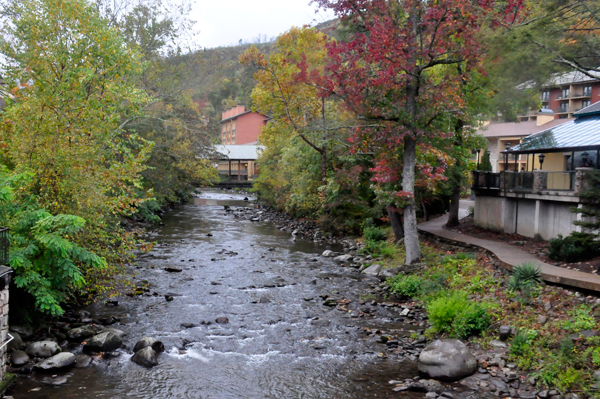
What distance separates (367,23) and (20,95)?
Result: 468 inches

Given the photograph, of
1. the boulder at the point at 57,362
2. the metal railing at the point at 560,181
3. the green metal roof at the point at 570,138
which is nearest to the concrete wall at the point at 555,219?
the metal railing at the point at 560,181

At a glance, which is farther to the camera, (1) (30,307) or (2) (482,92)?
(2) (482,92)

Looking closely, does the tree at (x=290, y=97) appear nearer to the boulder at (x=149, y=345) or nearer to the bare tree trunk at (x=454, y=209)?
the bare tree trunk at (x=454, y=209)

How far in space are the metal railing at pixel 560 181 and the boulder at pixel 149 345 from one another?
567 inches

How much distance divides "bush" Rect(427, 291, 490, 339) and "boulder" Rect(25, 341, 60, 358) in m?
9.37

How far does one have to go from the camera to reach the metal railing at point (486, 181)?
22578 millimetres

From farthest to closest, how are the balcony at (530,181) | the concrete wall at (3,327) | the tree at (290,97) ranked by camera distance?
the tree at (290,97)
the balcony at (530,181)
the concrete wall at (3,327)

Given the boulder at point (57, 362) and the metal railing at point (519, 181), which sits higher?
the metal railing at point (519, 181)

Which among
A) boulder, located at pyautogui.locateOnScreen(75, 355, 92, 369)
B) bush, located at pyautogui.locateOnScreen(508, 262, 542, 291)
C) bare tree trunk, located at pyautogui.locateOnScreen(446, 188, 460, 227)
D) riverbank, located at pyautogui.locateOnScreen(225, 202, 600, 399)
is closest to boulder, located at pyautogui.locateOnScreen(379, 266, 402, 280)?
riverbank, located at pyautogui.locateOnScreen(225, 202, 600, 399)

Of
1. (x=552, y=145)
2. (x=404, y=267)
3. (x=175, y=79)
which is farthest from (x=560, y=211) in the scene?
(x=175, y=79)

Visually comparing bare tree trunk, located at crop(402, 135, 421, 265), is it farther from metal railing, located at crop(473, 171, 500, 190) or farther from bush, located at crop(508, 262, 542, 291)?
metal railing, located at crop(473, 171, 500, 190)

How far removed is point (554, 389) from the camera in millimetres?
9414

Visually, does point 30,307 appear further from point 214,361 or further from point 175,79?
point 175,79

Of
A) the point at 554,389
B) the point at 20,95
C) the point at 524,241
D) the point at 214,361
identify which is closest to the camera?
the point at 554,389
